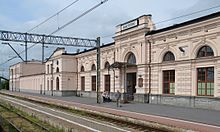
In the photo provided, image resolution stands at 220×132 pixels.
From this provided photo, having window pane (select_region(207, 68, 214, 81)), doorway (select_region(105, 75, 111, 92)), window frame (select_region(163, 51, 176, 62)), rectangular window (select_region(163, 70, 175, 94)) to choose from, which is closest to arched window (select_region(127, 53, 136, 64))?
window frame (select_region(163, 51, 176, 62))

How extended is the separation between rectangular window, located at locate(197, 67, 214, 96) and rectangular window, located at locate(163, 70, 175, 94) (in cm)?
327

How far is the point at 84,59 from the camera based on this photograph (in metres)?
48.1

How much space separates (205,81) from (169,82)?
14.8ft

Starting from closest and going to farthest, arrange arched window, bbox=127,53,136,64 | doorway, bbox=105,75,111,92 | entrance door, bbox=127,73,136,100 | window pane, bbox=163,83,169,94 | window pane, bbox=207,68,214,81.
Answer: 1. window pane, bbox=207,68,214,81
2. window pane, bbox=163,83,169,94
3. arched window, bbox=127,53,136,64
4. entrance door, bbox=127,73,136,100
5. doorway, bbox=105,75,111,92

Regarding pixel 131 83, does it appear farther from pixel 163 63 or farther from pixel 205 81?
pixel 205 81

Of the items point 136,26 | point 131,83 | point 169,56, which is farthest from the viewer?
point 131,83

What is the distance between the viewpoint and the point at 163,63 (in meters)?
29.0

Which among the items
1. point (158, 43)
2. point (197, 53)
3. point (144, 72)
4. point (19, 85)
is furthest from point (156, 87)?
point (19, 85)

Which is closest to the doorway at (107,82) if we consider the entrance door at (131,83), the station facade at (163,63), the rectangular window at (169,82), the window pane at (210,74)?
the station facade at (163,63)

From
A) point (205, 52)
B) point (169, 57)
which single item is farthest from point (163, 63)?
point (205, 52)

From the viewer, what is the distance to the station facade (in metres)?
24.1

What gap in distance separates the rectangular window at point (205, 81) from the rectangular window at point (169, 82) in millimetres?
3266

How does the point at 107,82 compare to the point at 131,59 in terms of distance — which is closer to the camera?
the point at 131,59

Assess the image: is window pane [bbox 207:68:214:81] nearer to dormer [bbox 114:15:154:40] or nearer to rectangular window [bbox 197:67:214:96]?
rectangular window [bbox 197:67:214:96]
